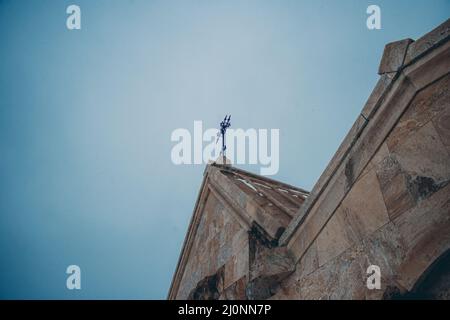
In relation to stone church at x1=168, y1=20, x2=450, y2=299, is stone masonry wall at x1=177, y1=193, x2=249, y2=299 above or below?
below

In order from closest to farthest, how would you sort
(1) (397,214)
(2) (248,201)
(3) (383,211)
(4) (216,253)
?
(1) (397,214)
(3) (383,211)
(2) (248,201)
(4) (216,253)

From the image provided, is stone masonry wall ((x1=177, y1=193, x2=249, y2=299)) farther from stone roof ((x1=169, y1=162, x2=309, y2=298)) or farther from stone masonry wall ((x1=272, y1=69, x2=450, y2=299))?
stone masonry wall ((x1=272, y1=69, x2=450, y2=299))

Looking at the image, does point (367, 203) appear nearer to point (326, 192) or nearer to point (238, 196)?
point (326, 192)

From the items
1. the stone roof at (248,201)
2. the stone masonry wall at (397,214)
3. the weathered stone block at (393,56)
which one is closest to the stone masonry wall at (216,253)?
the stone roof at (248,201)

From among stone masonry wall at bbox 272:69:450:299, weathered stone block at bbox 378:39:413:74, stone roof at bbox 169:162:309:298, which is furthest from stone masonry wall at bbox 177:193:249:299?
weathered stone block at bbox 378:39:413:74

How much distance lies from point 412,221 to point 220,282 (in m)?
3.65

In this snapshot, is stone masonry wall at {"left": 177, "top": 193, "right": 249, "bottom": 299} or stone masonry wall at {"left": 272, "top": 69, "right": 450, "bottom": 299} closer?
stone masonry wall at {"left": 272, "top": 69, "right": 450, "bottom": 299}

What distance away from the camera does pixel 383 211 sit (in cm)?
295

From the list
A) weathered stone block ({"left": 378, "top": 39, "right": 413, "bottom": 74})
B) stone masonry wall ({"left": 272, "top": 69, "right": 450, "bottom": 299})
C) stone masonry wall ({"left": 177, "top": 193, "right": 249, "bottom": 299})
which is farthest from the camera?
stone masonry wall ({"left": 177, "top": 193, "right": 249, "bottom": 299})

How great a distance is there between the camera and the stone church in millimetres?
2490

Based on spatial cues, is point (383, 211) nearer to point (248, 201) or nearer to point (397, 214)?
point (397, 214)

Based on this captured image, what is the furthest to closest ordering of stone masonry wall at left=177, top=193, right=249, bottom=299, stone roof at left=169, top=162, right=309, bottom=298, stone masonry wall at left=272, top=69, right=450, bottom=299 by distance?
stone masonry wall at left=177, top=193, right=249, bottom=299, stone roof at left=169, top=162, right=309, bottom=298, stone masonry wall at left=272, top=69, right=450, bottom=299

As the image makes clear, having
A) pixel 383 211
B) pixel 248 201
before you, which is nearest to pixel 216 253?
pixel 248 201

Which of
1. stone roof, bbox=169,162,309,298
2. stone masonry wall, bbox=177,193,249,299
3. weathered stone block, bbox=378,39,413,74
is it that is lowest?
stone masonry wall, bbox=177,193,249,299
